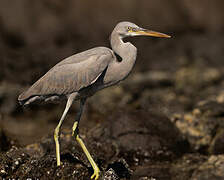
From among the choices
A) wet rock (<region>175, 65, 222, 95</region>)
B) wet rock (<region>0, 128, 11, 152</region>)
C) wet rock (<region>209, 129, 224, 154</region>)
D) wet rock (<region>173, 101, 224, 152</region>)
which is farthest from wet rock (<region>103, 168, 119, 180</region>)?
wet rock (<region>175, 65, 222, 95</region>)

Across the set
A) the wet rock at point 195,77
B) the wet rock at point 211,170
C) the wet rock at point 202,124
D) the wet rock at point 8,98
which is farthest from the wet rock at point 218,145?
the wet rock at point 8,98

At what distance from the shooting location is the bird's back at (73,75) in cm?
595

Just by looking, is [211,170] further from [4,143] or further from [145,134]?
[4,143]

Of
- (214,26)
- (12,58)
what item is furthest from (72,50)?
(214,26)

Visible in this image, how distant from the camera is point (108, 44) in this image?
15492mm

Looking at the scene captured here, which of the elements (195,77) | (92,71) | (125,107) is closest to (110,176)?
(92,71)

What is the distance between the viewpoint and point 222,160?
8.17 metres

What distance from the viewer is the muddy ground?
7867 mm

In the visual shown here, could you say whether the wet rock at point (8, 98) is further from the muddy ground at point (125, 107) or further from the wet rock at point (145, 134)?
the wet rock at point (145, 134)

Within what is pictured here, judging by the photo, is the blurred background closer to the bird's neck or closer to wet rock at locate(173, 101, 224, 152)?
wet rock at locate(173, 101, 224, 152)

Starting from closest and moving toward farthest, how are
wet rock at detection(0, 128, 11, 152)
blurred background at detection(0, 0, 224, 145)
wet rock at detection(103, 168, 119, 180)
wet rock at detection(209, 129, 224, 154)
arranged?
wet rock at detection(103, 168, 119, 180) < wet rock at detection(0, 128, 11, 152) < wet rock at detection(209, 129, 224, 154) < blurred background at detection(0, 0, 224, 145)

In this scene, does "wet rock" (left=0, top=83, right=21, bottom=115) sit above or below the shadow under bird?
below

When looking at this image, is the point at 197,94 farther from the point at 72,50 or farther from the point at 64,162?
the point at 64,162

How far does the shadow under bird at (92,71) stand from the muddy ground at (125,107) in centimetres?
97
